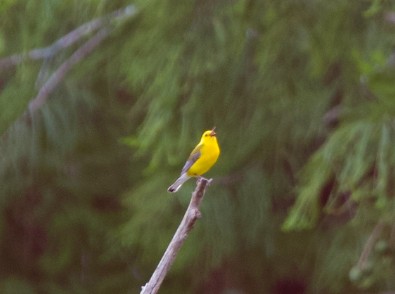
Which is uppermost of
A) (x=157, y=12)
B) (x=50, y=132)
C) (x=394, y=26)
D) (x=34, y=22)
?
(x=50, y=132)

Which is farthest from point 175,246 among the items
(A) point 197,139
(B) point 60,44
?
(B) point 60,44

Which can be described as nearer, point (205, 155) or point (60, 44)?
point (205, 155)

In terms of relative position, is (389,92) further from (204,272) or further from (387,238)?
(204,272)

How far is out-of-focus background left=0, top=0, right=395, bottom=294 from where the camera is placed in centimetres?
389

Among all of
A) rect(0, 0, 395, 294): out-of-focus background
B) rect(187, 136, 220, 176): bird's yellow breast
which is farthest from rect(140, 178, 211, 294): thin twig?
rect(0, 0, 395, 294): out-of-focus background

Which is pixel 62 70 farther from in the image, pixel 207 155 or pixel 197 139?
pixel 207 155

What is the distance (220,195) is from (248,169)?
0.17m

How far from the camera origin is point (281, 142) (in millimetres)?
4734

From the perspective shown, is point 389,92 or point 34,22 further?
point 34,22

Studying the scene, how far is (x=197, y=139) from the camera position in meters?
4.12

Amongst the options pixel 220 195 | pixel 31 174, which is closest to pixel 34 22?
pixel 220 195

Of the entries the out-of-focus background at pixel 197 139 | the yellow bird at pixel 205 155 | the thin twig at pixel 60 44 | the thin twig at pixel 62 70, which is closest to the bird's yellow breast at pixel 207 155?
the yellow bird at pixel 205 155

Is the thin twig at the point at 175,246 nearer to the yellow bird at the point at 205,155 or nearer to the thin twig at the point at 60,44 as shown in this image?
the yellow bird at the point at 205,155

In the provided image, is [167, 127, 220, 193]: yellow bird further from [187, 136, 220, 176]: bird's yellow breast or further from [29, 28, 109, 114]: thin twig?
[29, 28, 109, 114]: thin twig
